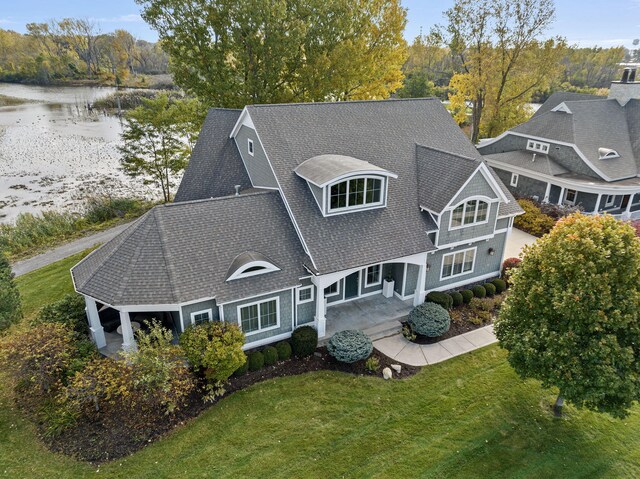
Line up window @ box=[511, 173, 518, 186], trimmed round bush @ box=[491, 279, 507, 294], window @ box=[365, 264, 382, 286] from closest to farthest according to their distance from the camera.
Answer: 1. window @ box=[365, 264, 382, 286]
2. trimmed round bush @ box=[491, 279, 507, 294]
3. window @ box=[511, 173, 518, 186]

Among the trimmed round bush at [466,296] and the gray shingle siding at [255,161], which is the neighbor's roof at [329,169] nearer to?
the gray shingle siding at [255,161]

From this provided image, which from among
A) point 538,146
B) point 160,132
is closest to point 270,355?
point 160,132

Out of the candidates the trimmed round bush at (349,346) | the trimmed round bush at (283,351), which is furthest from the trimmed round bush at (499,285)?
the trimmed round bush at (283,351)

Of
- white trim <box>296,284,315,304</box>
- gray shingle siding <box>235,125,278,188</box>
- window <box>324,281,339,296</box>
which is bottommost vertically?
window <box>324,281,339,296</box>

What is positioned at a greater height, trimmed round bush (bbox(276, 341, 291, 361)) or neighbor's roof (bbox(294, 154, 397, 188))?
neighbor's roof (bbox(294, 154, 397, 188))

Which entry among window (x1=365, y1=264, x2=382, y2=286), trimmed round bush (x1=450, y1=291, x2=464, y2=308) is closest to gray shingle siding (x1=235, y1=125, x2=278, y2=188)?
window (x1=365, y1=264, x2=382, y2=286)

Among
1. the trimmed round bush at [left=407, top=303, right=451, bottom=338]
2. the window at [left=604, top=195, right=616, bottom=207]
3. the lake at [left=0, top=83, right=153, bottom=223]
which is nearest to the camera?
the trimmed round bush at [left=407, top=303, right=451, bottom=338]

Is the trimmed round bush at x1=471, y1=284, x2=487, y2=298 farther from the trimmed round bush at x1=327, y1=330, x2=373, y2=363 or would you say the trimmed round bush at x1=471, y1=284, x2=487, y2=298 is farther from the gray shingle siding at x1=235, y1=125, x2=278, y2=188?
the gray shingle siding at x1=235, y1=125, x2=278, y2=188
